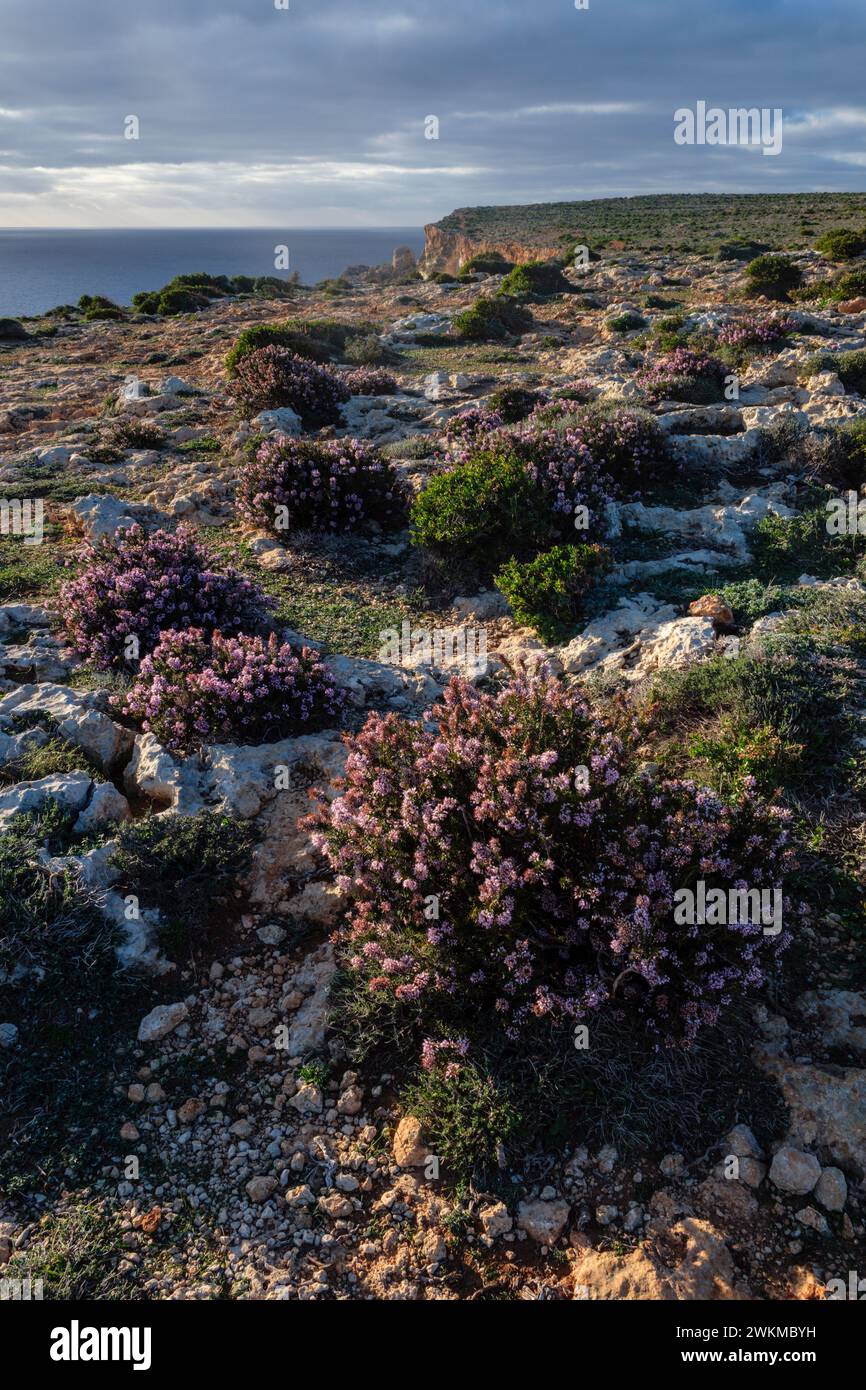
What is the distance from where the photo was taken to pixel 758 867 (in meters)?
3.92

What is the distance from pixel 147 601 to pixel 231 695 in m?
2.22

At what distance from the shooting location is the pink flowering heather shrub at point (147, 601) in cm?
724

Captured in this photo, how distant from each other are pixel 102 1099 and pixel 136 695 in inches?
119

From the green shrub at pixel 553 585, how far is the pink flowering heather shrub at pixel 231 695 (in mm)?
2363

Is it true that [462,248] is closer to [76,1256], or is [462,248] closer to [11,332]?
[11,332]

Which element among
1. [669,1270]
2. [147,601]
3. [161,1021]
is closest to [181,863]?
[161,1021]

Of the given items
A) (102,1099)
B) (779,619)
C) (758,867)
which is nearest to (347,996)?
(102,1099)

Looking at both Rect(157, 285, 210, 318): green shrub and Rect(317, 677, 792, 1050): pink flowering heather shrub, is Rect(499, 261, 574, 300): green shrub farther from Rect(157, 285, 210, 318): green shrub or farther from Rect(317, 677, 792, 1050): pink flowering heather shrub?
Rect(317, 677, 792, 1050): pink flowering heather shrub

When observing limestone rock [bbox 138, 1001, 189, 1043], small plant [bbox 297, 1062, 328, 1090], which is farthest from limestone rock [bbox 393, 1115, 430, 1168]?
limestone rock [bbox 138, 1001, 189, 1043]

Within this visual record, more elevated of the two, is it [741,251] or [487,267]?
[487,267]

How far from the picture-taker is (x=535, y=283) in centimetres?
3119
